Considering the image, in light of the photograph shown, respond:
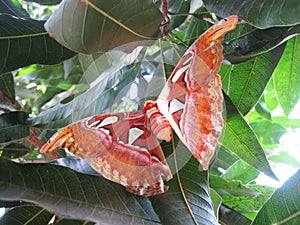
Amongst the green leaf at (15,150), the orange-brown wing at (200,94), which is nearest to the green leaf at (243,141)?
the orange-brown wing at (200,94)

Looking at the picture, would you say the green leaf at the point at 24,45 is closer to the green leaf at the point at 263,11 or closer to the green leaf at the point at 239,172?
the green leaf at the point at 263,11

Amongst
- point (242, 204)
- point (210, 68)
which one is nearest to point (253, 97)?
point (242, 204)

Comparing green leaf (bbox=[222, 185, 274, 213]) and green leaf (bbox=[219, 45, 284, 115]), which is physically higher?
green leaf (bbox=[219, 45, 284, 115])

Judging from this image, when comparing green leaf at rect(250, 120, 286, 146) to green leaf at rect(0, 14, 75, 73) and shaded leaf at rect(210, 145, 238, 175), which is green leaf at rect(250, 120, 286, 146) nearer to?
shaded leaf at rect(210, 145, 238, 175)

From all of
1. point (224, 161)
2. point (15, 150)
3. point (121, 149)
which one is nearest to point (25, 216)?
point (121, 149)

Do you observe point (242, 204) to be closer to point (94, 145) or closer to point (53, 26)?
point (94, 145)

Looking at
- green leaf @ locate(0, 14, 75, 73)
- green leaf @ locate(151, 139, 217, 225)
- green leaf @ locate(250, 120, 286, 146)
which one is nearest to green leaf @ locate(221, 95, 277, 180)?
green leaf @ locate(151, 139, 217, 225)

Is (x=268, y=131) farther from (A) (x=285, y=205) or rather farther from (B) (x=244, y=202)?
(A) (x=285, y=205)

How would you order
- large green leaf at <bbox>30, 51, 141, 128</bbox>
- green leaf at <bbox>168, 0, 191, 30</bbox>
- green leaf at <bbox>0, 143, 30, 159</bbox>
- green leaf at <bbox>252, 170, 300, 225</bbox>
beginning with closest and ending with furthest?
green leaf at <bbox>252, 170, 300, 225</bbox> < large green leaf at <bbox>30, 51, 141, 128</bbox> < green leaf at <bbox>168, 0, 191, 30</bbox> < green leaf at <bbox>0, 143, 30, 159</bbox>
